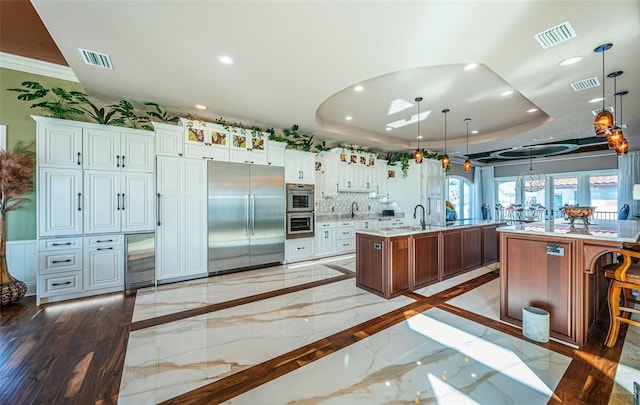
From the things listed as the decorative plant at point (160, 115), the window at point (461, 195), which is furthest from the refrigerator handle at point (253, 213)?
the window at point (461, 195)

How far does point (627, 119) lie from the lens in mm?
4539

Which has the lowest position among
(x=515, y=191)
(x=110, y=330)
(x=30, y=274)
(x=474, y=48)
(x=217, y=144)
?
(x=110, y=330)

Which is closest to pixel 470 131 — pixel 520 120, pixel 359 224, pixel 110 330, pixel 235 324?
pixel 520 120

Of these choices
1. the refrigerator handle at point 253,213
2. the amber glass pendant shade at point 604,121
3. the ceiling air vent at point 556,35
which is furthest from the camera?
the refrigerator handle at point 253,213

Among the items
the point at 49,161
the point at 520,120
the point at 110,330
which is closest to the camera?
the point at 110,330

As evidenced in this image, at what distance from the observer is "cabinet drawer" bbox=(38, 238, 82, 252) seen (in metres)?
3.28

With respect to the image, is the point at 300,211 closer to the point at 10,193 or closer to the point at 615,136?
the point at 10,193

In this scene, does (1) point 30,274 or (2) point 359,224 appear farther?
(2) point 359,224

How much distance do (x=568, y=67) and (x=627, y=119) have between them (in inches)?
128

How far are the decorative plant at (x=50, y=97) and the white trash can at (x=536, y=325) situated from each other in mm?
5825

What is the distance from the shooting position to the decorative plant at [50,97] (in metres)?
3.31

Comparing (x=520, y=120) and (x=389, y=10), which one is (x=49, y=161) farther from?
(x=520, y=120)

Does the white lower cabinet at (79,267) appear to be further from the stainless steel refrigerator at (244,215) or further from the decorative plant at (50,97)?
the decorative plant at (50,97)

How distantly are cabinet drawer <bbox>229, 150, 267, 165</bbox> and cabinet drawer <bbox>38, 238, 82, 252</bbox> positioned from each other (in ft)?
8.02
